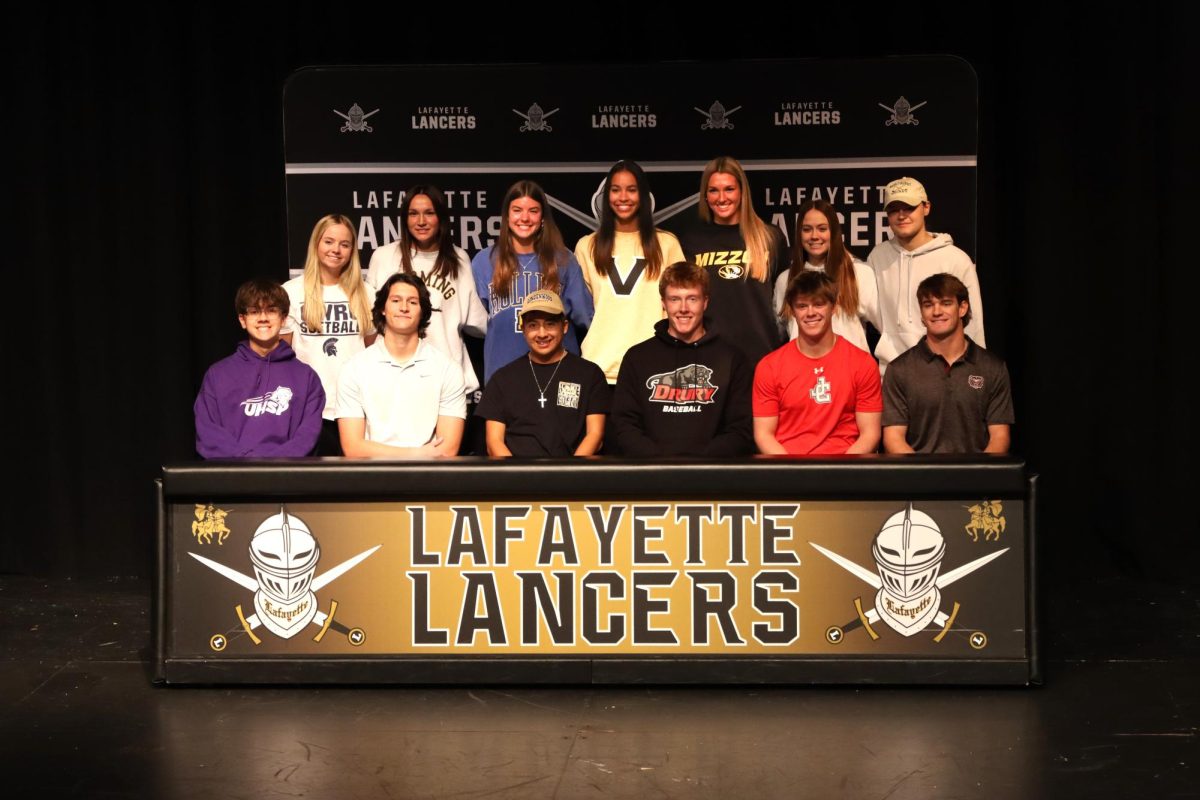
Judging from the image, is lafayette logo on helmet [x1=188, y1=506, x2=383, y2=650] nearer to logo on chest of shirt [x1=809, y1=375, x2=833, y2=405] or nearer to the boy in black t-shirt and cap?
the boy in black t-shirt and cap

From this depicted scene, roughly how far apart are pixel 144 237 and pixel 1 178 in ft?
2.38

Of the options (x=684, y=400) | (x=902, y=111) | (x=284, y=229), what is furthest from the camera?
(x=284, y=229)

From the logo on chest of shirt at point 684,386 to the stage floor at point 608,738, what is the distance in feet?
4.32

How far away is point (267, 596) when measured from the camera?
4254 millimetres

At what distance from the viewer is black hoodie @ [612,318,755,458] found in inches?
201

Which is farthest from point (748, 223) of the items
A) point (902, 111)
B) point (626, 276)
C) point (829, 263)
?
point (902, 111)

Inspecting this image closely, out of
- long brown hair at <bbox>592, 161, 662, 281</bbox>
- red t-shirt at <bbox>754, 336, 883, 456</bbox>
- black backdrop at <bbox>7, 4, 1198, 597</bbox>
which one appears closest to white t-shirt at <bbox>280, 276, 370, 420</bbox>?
black backdrop at <bbox>7, 4, 1198, 597</bbox>

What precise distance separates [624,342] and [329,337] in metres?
1.30

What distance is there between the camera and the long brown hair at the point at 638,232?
5816 mm

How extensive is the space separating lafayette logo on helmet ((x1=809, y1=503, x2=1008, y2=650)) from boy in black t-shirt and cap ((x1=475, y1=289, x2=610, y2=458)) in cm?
148

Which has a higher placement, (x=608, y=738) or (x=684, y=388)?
(x=684, y=388)

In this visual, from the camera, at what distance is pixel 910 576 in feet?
13.6

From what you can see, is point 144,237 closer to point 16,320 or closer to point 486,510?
point 16,320

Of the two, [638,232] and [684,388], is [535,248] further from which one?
[684,388]
